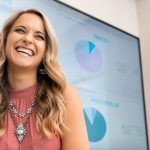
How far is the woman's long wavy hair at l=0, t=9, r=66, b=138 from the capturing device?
976mm

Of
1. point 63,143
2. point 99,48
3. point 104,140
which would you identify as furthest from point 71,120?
point 99,48

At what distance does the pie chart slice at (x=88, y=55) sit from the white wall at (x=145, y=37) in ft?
1.77

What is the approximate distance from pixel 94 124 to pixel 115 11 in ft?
3.08

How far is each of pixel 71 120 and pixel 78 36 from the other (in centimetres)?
93

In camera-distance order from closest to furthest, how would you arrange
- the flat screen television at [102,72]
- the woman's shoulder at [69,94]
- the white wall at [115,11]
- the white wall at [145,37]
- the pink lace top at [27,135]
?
the pink lace top at [27,135], the woman's shoulder at [69,94], the flat screen television at [102,72], the white wall at [115,11], the white wall at [145,37]

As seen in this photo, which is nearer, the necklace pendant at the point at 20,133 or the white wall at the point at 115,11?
the necklace pendant at the point at 20,133

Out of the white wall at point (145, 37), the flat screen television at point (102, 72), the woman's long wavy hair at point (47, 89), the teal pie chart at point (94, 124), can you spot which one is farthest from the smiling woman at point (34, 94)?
the white wall at point (145, 37)

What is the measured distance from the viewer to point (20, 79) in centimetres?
102

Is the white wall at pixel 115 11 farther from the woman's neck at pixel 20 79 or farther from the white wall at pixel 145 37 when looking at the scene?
the woman's neck at pixel 20 79

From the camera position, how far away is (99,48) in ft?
6.59

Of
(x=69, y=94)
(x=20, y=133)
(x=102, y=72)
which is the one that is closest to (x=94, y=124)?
(x=102, y=72)

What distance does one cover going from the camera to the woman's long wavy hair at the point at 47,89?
976mm

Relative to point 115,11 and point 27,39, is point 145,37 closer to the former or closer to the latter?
point 115,11

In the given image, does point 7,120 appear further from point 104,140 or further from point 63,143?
point 104,140
